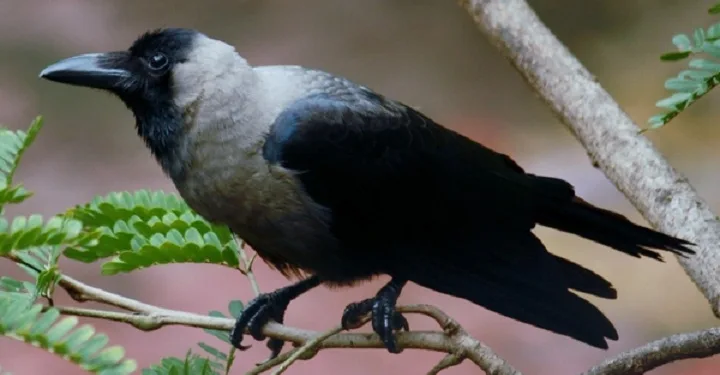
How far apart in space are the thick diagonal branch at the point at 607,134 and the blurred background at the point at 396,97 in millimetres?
1218

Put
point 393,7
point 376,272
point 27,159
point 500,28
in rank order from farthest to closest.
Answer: point 393,7 < point 27,159 < point 500,28 < point 376,272

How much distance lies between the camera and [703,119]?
2.99m

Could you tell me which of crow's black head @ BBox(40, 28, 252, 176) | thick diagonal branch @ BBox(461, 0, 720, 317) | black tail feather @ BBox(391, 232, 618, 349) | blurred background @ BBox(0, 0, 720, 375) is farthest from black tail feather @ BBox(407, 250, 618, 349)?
blurred background @ BBox(0, 0, 720, 375)

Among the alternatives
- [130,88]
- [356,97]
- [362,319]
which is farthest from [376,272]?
[130,88]

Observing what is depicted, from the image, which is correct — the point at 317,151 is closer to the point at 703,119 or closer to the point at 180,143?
the point at 180,143

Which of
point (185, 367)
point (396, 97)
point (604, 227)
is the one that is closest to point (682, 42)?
point (604, 227)

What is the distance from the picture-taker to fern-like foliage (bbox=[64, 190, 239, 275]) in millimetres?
839

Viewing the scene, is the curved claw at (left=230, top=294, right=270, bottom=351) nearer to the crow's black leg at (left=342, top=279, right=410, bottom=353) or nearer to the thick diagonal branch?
the crow's black leg at (left=342, top=279, right=410, bottom=353)

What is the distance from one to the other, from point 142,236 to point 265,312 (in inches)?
11.4

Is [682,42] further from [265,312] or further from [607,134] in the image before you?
[265,312]

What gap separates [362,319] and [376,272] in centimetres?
12

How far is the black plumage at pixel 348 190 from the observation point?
1001mm

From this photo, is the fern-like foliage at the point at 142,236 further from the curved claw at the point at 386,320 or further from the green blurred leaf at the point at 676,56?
the green blurred leaf at the point at 676,56

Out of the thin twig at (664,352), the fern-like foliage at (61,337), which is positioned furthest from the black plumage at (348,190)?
the fern-like foliage at (61,337)
